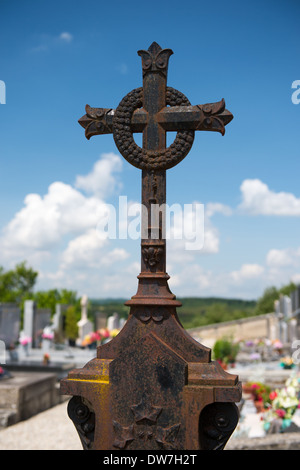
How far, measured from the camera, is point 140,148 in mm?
3045

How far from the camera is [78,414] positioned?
2861 mm

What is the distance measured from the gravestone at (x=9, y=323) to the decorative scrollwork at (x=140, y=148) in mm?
13988

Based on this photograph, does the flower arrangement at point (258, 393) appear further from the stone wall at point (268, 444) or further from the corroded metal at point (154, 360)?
the corroded metal at point (154, 360)

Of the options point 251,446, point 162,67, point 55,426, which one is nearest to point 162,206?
point 162,67

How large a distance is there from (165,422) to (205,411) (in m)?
0.26

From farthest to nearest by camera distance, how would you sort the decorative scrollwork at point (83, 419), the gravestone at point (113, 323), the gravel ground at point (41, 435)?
the gravestone at point (113, 323), the gravel ground at point (41, 435), the decorative scrollwork at point (83, 419)

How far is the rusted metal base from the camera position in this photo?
8.77 ft

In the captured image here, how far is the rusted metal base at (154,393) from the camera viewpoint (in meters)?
2.67

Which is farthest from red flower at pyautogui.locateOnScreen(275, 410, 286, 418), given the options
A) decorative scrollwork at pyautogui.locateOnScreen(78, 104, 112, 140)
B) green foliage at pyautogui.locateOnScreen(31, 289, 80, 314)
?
green foliage at pyautogui.locateOnScreen(31, 289, 80, 314)

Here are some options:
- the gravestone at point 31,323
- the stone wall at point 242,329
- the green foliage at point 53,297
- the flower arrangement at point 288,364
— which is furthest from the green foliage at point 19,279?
the flower arrangement at point 288,364

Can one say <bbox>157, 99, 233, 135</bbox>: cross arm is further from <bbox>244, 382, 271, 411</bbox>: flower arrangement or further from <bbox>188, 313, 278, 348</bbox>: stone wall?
<bbox>188, 313, 278, 348</bbox>: stone wall

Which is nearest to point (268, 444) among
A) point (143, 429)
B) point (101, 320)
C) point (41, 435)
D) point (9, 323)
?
point (143, 429)

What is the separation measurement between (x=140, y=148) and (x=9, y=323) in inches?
571
